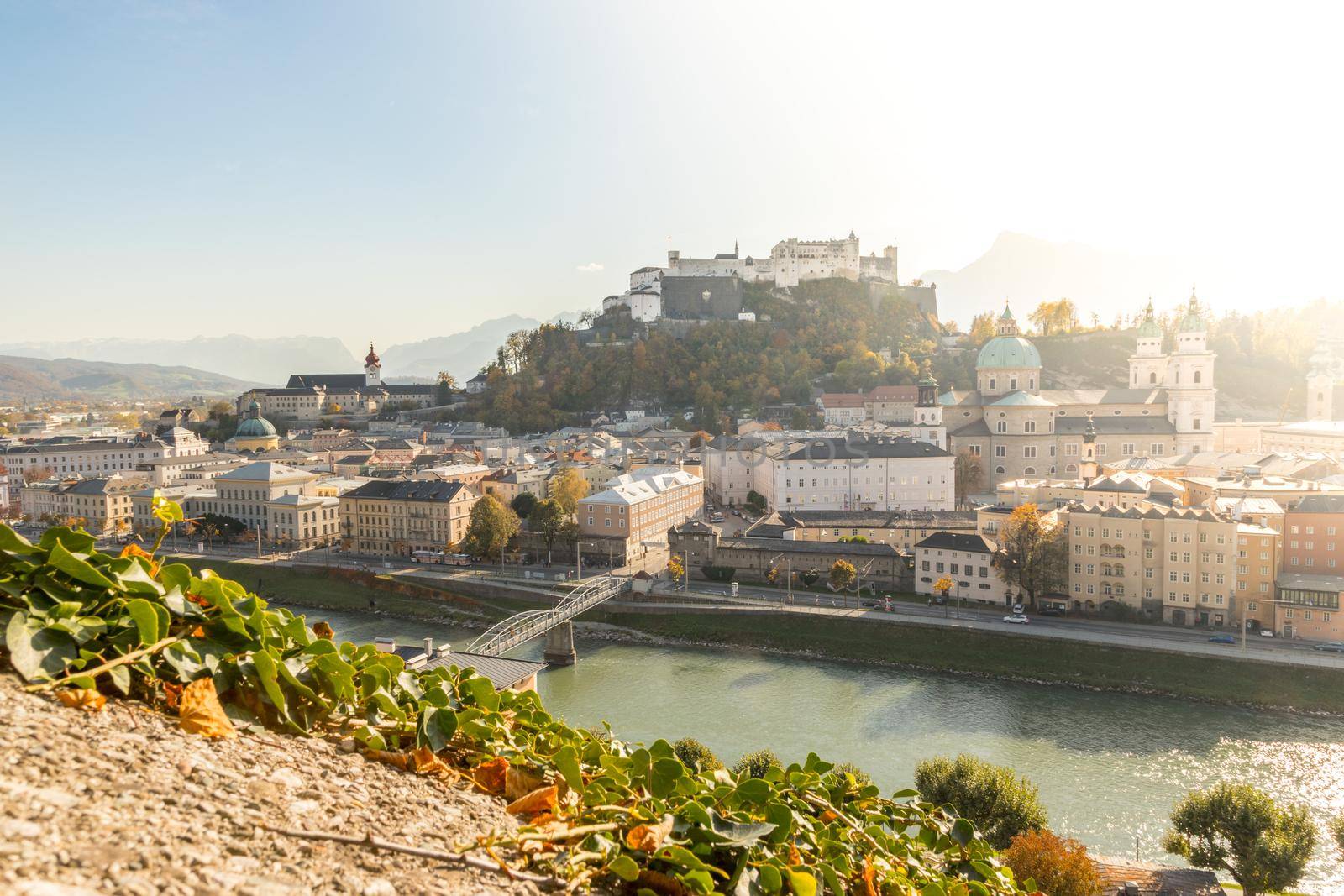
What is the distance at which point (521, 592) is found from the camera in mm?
22094

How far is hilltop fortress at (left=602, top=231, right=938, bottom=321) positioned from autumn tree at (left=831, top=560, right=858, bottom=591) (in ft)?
120

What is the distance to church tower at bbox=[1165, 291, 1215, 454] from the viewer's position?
35.5m

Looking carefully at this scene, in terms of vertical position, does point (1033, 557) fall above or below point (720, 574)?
above

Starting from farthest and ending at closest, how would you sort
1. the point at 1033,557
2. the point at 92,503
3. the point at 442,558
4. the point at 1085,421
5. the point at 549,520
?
the point at 1085,421 → the point at 92,503 → the point at 442,558 → the point at 549,520 → the point at 1033,557

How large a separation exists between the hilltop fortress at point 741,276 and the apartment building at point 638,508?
28.5 meters

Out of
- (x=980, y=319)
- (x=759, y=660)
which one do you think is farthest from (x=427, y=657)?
(x=980, y=319)

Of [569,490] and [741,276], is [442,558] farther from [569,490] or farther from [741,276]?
[741,276]

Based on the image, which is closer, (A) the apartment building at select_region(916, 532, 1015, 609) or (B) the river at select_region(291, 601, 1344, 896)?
(B) the river at select_region(291, 601, 1344, 896)

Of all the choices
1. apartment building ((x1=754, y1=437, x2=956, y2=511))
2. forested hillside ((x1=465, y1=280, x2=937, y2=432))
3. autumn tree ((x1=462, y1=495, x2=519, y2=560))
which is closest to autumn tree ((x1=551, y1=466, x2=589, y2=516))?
autumn tree ((x1=462, y1=495, x2=519, y2=560))

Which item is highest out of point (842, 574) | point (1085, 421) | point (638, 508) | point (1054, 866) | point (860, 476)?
point (1085, 421)

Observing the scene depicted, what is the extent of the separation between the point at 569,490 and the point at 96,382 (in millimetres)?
175706

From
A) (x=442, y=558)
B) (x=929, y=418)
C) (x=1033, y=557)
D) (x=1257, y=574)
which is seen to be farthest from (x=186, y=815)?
(x=929, y=418)

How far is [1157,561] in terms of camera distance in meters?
18.4

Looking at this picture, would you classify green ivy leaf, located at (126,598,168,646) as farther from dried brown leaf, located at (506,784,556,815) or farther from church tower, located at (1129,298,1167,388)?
church tower, located at (1129,298,1167,388)
